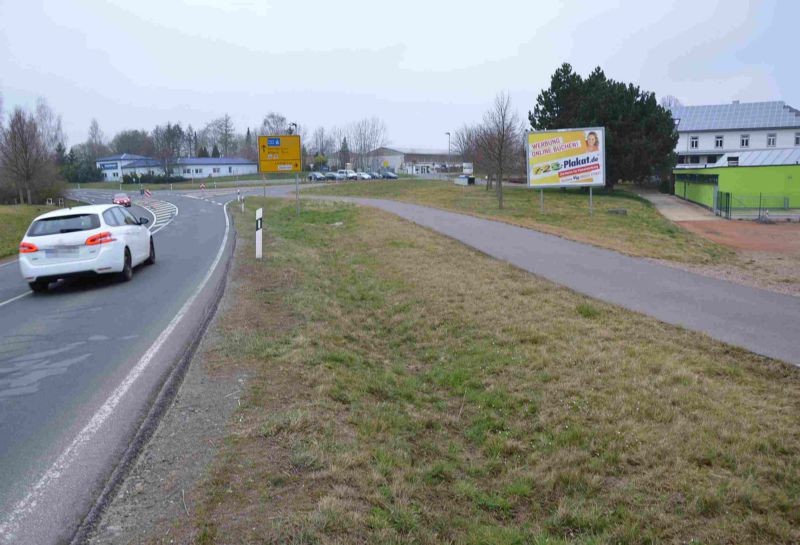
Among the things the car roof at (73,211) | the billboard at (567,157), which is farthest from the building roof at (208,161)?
the car roof at (73,211)

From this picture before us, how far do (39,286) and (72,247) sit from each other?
3.36 ft

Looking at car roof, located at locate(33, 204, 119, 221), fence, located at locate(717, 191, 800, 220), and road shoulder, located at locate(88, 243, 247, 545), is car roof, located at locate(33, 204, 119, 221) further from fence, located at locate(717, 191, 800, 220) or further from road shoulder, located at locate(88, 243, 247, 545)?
fence, located at locate(717, 191, 800, 220)

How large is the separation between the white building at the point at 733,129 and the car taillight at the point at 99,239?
77.4 m

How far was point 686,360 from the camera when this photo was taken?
21.5 feet

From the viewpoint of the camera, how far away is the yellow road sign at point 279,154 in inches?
1080

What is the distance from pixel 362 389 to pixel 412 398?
1.58ft

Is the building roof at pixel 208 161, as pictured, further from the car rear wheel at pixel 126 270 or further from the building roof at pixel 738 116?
the car rear wheel at pixel 126 270

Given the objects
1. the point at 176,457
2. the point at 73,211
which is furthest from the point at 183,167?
the point at 176,457

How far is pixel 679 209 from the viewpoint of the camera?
44.3 m

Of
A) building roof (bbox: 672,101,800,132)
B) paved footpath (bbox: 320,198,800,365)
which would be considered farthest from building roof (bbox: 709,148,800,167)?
paved footpath (bbox: 320,198,800,365)

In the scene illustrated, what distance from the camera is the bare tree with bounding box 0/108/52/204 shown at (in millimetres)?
49884

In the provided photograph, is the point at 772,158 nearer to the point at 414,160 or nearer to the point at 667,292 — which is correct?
the point at 667,292

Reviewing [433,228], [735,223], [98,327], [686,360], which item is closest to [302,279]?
[98,327]

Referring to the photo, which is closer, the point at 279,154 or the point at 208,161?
the point at 279,154
